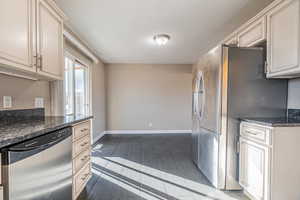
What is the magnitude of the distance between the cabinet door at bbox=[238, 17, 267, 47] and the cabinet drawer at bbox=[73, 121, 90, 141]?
248cm

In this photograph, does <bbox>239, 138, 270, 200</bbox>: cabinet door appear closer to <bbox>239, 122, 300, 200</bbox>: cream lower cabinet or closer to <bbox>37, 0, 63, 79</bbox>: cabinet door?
<bbox>239, 122, 300, 200</bbox>: cream lower cabinet

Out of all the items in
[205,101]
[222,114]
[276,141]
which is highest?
[205,101]

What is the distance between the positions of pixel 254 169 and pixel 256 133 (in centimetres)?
40

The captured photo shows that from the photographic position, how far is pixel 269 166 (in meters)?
1.60

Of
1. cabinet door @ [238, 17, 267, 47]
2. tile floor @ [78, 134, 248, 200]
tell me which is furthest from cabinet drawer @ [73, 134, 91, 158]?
cabinet door @ [238, 17, 267, 47]

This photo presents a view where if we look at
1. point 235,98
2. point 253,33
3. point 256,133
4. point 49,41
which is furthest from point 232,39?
point 49,41

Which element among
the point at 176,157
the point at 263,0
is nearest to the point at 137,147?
the point at 176,157

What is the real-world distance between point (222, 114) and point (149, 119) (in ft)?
12.4

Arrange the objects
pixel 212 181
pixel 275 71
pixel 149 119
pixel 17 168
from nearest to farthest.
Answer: pixel 17 168, pixel 275 71, pixel 212 181, pixel 149 119

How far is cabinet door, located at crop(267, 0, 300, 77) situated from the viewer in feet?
5.44

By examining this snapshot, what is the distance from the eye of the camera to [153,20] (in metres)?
2.57

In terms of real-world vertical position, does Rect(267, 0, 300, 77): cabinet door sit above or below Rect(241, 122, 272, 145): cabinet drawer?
above

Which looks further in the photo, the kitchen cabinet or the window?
the window

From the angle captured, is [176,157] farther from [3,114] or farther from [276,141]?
[3,114]
